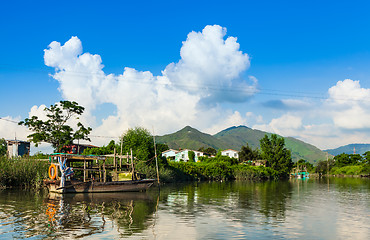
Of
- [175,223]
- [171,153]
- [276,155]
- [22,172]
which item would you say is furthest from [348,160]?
[175,223]

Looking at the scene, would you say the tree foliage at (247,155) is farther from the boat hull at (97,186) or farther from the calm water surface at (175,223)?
the calm water surface at (175,223)

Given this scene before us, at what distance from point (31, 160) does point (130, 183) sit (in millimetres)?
12223

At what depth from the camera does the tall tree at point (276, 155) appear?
389ft

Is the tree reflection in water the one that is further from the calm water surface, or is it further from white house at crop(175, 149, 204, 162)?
white house at crop(175, 149, 204, 162)

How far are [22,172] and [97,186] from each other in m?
10.3

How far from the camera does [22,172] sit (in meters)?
39.5

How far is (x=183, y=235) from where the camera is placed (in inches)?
588

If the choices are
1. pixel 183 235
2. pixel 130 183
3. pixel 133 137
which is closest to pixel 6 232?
pixel 183 235

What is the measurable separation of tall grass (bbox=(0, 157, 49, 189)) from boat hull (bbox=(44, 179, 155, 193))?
4853 mm

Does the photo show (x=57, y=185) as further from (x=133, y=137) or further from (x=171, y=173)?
(x=171, y=173)

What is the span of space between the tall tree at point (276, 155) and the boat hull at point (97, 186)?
87.1 meters

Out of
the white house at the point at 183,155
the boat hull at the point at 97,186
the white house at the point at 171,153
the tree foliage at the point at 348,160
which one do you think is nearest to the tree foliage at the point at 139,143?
the boat hull at the point at 97,186

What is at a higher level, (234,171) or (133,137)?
(133,137)

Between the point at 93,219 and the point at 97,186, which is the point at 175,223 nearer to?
the point at 93,219
